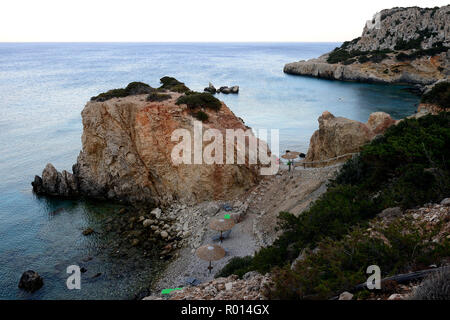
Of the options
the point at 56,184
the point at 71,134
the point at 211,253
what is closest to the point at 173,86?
the point at 56,184

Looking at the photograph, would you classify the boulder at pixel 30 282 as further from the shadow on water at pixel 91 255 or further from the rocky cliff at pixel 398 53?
the rocky cliff at pixel 398 53

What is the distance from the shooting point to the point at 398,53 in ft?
255

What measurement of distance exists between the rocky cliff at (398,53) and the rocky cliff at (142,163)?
220 ft

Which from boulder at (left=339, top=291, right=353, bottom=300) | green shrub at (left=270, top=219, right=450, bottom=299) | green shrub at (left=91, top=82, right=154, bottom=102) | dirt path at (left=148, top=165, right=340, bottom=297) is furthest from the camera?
green shrub at (left=91, top=82, right=154, bottom=102)

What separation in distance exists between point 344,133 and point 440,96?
24.3ft

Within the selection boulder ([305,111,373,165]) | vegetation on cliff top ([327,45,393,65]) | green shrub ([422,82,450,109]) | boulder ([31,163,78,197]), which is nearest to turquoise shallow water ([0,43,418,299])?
boulder ([31,163,78,197])

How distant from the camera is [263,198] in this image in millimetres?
20719

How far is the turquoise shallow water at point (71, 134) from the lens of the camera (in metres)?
16.6

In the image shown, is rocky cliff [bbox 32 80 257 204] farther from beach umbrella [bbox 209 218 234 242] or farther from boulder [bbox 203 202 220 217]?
beach umbrella [bbox 209 218 234 242]

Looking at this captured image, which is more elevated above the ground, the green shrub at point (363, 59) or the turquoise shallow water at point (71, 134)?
the green shrub at point (363, 59)

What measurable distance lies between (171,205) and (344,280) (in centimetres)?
1750

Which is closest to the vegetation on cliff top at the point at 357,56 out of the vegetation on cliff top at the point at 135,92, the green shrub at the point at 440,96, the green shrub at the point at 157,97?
the green shrub at the point at 440,96

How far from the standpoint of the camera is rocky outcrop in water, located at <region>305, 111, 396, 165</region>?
70.5 ft

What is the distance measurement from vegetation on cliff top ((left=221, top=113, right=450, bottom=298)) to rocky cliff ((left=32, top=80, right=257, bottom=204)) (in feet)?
28.7
